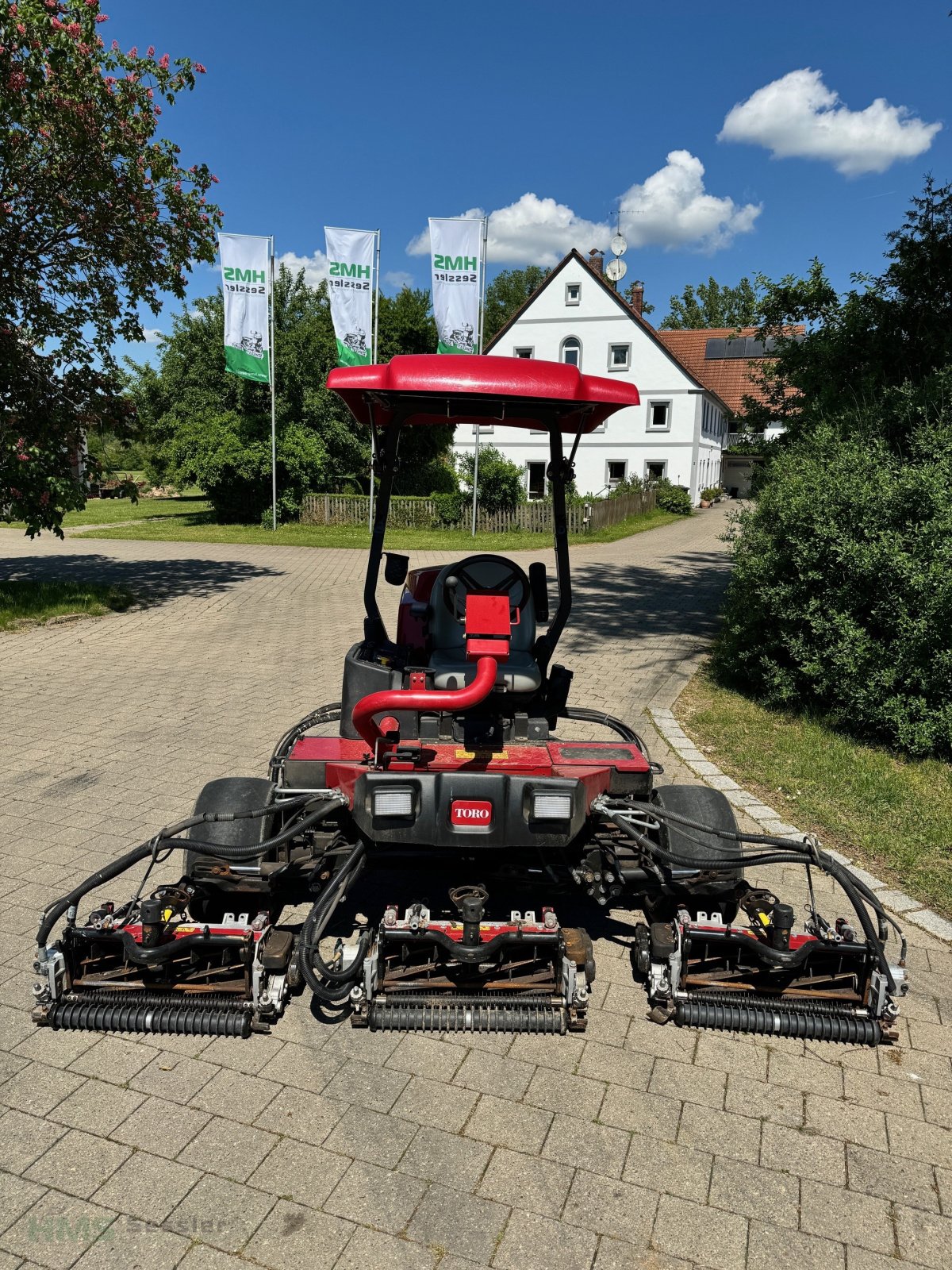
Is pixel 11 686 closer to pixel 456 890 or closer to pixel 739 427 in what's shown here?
pixel 456 890

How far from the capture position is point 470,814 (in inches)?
128

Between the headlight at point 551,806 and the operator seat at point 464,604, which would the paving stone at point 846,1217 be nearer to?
the headlight at point 551,806

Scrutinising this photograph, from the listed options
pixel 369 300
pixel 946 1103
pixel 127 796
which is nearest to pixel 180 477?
pixel 369 300

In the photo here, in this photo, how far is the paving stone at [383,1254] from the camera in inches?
92.5

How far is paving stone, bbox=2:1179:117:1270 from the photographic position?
235cm

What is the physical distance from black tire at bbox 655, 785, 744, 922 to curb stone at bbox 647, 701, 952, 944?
1027 mm

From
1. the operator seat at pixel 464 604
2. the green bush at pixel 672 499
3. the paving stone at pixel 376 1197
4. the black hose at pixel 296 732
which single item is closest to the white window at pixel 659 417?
the green bush at pixel 672 499

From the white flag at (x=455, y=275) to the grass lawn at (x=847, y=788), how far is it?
1450 centimetres

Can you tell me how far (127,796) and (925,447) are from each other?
6.44 meters

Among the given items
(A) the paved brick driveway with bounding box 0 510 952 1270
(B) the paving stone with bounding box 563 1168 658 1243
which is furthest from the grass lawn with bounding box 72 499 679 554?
(B) the paving stone with bounding box 563 1168 658 1243

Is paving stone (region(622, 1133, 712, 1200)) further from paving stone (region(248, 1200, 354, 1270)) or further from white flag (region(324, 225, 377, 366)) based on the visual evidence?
white flag (region(324, 225, 377, 366))

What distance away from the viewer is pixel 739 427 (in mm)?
14227

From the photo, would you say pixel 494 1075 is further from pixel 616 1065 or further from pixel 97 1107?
pixel 97 1107

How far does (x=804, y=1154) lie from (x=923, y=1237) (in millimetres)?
389
